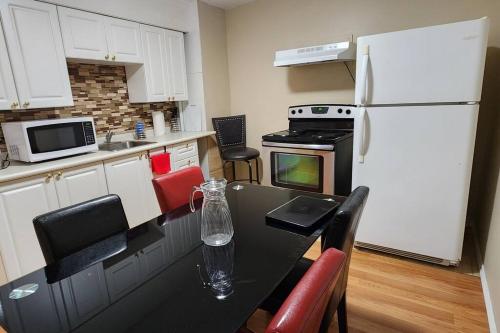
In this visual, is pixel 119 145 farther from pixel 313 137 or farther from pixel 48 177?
pixel 313 137

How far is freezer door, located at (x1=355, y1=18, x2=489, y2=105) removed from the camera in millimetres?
1783

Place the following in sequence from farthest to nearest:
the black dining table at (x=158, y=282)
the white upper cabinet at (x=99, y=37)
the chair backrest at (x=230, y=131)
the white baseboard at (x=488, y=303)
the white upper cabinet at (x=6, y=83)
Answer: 1. the chair backrest at (x=230, y=131)
2. the white upper cabinet at (x=99, y=37)
3. the white upper cabinet at (x=6, y=83)
4. the white baseboard at (x=488, y=303)
5. the black dining table at (x=158, y=282)

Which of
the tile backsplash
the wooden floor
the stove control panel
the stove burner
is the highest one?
the tile backsplash

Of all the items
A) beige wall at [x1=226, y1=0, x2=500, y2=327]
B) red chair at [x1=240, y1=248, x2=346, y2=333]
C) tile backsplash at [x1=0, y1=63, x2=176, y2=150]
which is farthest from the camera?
tile backsplash at [x1=0, y1=63, x2=176, y2=150]

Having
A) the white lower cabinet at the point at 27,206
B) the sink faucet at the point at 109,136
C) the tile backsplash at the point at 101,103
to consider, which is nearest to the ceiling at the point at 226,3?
the tile backsplash at the point at 101,103

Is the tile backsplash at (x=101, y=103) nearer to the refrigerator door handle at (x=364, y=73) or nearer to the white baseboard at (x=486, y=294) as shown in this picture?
the refrigerator door handle at (x=364, y=73)

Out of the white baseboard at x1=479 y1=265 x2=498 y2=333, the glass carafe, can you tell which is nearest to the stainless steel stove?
the white baseboard at x1=479 y1=265 x2=498 y2=333

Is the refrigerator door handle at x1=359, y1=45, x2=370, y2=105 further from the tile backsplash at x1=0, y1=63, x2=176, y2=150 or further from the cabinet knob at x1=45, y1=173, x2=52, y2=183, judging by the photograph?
the tile backsplash at x1=0, y1=63, x2=176, y2=150

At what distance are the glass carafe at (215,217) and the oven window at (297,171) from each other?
162 cm

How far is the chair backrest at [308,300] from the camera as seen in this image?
1.86 ft

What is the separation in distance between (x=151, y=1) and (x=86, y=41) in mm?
863

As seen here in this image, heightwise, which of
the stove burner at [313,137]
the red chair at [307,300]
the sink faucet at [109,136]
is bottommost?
the red chair at [307,300]

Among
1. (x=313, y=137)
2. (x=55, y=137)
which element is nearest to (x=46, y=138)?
(x=55, y=137)

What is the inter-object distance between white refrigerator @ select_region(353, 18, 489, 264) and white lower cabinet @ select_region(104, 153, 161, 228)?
1923 millimetres
